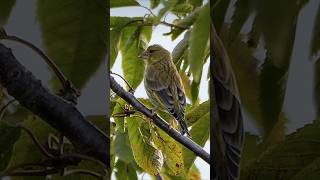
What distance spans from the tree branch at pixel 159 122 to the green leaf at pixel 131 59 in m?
0.04

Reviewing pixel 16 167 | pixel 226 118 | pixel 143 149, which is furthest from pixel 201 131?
pixel 16 167

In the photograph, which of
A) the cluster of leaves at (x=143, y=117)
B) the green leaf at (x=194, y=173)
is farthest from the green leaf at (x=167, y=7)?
the green leaf at (x=194, y=173)

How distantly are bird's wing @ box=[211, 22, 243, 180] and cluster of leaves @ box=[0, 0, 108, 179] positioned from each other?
235 mm

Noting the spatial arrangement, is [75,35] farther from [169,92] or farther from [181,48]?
[169,92]

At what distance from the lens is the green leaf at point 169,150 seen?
1267 mm

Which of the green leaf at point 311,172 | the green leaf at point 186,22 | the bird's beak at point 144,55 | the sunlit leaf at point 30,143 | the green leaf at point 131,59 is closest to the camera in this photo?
the green leaf at point 311,172

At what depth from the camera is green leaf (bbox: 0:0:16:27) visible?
3.27 ft

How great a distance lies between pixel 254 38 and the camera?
1.04 metres

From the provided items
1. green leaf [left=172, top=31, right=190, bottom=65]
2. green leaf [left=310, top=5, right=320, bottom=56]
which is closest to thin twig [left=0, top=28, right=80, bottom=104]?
green leaf [left=172, top=31, right=190, bottom=65]

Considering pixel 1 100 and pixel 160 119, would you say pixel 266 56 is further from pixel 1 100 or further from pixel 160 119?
pixel 1 100

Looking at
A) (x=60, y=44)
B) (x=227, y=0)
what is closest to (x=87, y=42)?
(x=60, y=44)

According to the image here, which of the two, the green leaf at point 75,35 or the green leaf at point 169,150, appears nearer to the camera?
the green leaf at point 75,35

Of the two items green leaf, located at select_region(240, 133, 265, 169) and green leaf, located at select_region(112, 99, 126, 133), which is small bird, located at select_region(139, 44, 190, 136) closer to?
green leaf, located at select_region(112, 99, 126, 133)

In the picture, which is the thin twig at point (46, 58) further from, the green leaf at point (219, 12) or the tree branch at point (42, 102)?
the green leaf at point (219, 12)
